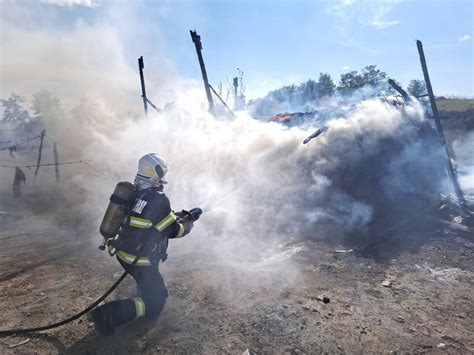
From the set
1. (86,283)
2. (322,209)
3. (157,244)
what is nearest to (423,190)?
(322,209)

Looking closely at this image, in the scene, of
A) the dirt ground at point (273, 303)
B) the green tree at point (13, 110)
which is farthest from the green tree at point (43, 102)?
the dirt ground at point (273, 303)

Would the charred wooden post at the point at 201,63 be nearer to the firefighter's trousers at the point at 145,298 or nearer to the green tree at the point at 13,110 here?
the firefighter's trousers at the point at 145,298

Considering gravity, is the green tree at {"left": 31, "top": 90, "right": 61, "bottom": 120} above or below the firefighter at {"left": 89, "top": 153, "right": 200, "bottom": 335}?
above

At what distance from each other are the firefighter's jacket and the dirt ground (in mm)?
965

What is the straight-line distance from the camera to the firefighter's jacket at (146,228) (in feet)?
13.4

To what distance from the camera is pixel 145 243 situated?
4.11 m

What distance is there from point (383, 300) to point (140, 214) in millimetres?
3858

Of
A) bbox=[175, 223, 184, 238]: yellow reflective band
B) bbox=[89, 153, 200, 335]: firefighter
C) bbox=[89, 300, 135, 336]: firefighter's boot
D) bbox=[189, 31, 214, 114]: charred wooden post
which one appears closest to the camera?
bbox=[89, 300, 135, 336]: firefighter's boot

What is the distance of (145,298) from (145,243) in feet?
2.53

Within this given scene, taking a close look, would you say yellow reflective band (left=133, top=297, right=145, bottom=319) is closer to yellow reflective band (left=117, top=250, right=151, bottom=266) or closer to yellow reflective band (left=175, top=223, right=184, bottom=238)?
yellow reflective band (left=117, top=250, right=151, bottom=266)

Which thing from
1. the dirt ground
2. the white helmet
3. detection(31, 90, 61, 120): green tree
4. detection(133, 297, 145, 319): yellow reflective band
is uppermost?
detection(31, 90, 61, 120): green tree

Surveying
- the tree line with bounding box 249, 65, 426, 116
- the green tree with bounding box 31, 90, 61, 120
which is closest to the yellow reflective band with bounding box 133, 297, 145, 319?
the tree line with bounding box 249, 65, 426, 116

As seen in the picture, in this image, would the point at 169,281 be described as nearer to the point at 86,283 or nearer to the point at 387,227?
the point at 86,283

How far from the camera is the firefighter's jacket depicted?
4082mm
